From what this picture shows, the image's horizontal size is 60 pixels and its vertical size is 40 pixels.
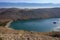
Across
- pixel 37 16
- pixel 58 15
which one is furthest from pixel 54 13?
Answer: pixel 37 16

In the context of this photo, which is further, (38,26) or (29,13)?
(29,13)

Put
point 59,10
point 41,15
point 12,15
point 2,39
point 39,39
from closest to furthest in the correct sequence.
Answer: point 2,39, point 39,39, point 12,15, point 41,15, point 59,10

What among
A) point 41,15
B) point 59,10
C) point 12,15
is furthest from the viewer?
point 59,10

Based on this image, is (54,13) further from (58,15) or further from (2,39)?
(2,39)

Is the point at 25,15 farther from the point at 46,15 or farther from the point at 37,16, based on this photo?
the point at 46,15

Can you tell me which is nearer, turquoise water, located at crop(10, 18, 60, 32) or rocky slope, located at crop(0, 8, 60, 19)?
turquoise water, located at crop(10, 18, 60, 32)

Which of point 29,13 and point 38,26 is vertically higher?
point 29,13

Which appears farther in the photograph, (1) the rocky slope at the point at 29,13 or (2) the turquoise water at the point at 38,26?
(1) the rocky slope at the point at 29,13

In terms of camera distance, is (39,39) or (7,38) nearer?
(7,38)

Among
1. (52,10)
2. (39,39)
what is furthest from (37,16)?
(39,39)
